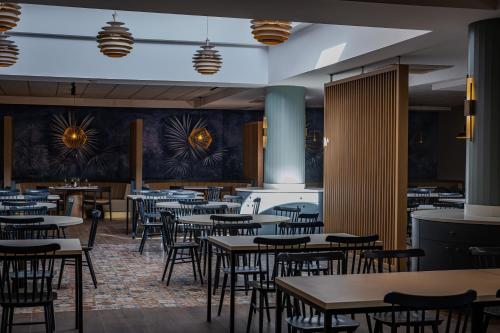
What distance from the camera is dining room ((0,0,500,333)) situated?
5570mm

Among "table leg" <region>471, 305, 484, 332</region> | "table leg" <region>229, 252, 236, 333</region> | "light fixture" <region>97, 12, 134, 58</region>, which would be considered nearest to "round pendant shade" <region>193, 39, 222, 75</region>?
"light fixture" <region>97, 12, 134, 58</region>

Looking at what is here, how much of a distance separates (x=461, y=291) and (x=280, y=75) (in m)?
9.28

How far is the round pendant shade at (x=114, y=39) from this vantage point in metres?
9.57

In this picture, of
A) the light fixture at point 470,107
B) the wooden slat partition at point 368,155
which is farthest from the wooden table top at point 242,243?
the wooden slat partition at point 368,155

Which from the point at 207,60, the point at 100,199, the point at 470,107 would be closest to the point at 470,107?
the point at 470,107

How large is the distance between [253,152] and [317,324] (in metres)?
14.2

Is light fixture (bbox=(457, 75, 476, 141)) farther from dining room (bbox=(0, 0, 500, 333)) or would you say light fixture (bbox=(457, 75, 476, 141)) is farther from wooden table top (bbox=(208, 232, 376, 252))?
wooden table top (bbox=(208, 232, 376, 252))

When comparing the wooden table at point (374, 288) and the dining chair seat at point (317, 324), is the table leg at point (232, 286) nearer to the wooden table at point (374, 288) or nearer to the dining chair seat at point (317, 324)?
the dining chair seat at point (317, 324)

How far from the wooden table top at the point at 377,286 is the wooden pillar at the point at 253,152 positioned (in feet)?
42.0

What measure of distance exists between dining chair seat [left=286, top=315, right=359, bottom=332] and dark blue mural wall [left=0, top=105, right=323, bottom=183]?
15.7 metres

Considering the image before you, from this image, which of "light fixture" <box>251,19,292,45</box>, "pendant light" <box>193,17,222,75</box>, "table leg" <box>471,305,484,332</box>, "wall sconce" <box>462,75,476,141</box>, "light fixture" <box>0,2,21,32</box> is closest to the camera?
"table leg" <box>471,305,484,332</box>

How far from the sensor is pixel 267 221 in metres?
8.48

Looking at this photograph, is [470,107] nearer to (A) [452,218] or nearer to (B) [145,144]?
(A) [452,218]

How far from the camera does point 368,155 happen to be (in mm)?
10562
